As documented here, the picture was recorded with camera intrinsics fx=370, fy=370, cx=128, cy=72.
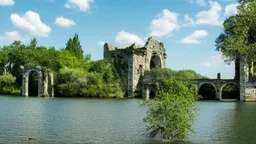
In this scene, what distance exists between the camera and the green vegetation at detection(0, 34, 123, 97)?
64.5 meters

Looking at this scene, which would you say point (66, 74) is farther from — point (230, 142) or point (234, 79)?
point (230, 142)

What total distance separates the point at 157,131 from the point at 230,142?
3.57 metres

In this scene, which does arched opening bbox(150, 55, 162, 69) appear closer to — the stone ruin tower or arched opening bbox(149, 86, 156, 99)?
the stone ruin tower

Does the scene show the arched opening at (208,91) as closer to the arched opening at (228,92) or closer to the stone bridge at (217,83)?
the stone bridge at (217,83)

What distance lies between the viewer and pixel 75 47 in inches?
3499

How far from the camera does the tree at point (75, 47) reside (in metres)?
86.8

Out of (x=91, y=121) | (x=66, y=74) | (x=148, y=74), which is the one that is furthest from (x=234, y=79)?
(x=91, y=121)

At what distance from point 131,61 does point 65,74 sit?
1269 centimetres

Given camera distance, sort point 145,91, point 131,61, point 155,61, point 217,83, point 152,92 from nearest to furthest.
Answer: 1. point 217,83
2. point 145,91
3. point 131,61
4. point 152,92
5. point 155,61

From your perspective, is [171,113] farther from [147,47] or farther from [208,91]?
[147,47]

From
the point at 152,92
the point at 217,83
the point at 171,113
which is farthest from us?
the point at 152,92

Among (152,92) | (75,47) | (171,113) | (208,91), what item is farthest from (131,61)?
(171,113)

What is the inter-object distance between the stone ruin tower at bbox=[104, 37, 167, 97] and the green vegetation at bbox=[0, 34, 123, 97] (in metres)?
1.90

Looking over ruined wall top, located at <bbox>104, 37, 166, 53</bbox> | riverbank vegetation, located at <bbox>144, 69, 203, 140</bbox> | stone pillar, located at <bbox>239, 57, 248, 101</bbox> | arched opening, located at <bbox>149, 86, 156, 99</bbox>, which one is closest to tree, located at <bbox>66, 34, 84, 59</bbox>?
ruined wall top, located at <bbox>104, 37, 166, 53</bbox>
